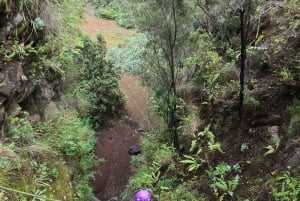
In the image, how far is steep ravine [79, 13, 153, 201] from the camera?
10906mm

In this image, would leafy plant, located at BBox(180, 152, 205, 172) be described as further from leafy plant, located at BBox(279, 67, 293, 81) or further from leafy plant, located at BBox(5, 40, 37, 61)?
leafy plant, located at BBox(5, 40, 37, 61)

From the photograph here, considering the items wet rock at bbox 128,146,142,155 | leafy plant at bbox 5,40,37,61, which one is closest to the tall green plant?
wet rock at bbox 128,146,142,155

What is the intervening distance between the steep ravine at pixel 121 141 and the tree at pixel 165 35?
11.1 ft

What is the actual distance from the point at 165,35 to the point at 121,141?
6.18 metres

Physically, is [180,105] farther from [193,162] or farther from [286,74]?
[286,74]

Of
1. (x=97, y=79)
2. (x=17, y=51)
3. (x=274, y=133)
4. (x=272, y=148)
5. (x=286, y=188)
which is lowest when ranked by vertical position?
(x=97, y=79)

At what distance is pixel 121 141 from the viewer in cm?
1312

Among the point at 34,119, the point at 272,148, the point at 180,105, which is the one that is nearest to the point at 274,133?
the point at 272,148

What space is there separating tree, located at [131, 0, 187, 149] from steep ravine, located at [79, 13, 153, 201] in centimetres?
338

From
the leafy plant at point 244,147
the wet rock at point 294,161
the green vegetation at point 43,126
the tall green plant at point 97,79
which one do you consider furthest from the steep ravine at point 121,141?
the wet rock at point 294,161

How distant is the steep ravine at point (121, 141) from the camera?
35.8 ft

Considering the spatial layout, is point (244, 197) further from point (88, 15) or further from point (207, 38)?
point (88, 15)

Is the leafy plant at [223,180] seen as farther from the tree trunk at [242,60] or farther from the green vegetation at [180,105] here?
the tree trunk at [242,60]

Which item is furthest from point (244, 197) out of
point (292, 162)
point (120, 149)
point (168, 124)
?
point (120, 149)
